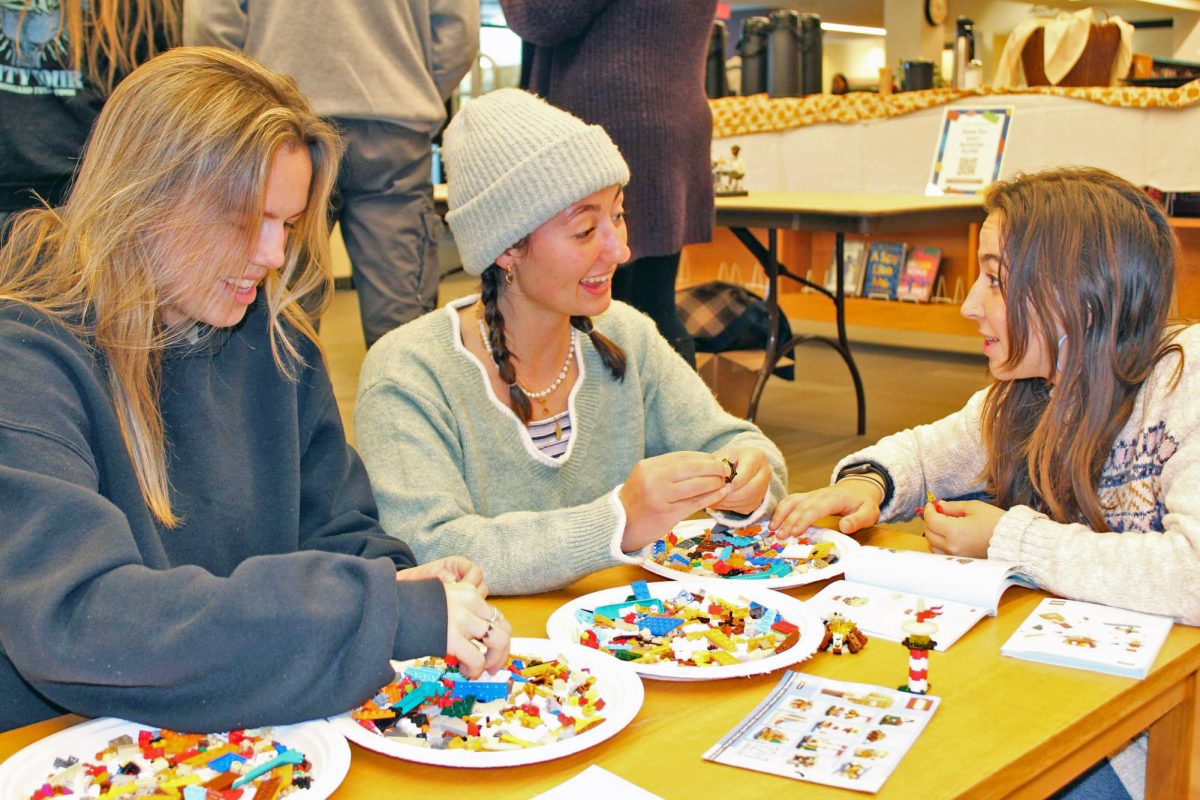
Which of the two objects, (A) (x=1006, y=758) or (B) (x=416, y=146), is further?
(B) (x=416, y=146)

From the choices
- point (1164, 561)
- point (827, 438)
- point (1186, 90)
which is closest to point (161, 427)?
point (1164, 561)

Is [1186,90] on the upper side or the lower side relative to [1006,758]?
upper

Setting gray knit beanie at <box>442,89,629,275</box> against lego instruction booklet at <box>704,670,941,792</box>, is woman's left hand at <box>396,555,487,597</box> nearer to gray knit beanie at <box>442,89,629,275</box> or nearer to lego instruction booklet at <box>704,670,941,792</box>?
lego instruction booklet at <box>704,670,941,792</box>

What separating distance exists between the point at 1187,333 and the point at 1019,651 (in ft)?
1.85

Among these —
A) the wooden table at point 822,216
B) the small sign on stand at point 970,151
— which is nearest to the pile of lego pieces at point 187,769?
the wooden table at point 822,216

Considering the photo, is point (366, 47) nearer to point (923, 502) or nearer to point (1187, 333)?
point (923, 502)

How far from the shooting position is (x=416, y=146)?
2.83 metres

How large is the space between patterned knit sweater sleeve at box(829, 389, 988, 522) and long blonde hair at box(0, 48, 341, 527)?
95cm

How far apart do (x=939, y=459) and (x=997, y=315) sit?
0.28 meters

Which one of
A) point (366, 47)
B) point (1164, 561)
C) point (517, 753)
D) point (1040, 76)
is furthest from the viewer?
point (1040, 76)

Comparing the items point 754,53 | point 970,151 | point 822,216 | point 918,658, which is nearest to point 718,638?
point 918,658

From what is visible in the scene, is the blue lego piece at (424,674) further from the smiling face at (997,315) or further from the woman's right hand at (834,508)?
the smiling face at (997,315)

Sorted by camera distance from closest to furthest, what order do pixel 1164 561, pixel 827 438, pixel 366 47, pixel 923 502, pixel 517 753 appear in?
pixel 517 753, pixel 1164 561, pixel 923 502, pixel 366 47, pixel 827 438

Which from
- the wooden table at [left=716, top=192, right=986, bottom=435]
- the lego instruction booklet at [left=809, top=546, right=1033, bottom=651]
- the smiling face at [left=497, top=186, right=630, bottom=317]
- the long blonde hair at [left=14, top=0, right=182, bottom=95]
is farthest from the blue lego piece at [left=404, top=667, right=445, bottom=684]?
the wooden table at [left=716, top=192, right=986, bottom=435]
